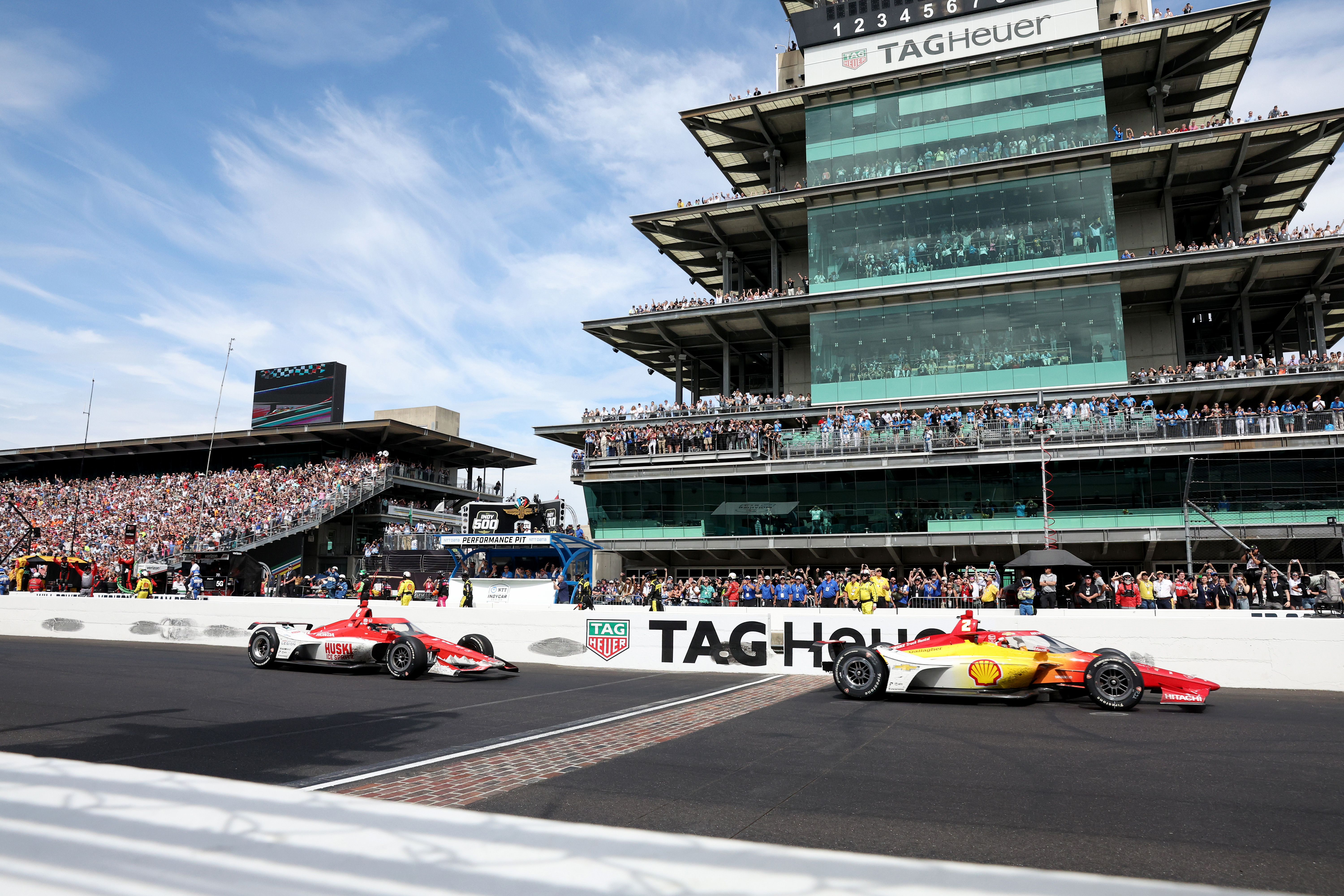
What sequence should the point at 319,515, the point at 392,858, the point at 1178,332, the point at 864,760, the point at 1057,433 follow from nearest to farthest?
the point at 392,858 → the point at 864,760 → the point at 1057,433 → the point at 1178,332 → the point at 319,515

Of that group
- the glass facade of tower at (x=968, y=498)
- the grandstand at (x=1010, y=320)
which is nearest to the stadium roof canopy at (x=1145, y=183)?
the grandstand at (x=1010, y=320)

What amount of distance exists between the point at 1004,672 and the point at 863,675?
7.10 feet

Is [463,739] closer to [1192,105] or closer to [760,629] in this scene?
[760,629]

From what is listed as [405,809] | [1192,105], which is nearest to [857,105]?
[1192,105]

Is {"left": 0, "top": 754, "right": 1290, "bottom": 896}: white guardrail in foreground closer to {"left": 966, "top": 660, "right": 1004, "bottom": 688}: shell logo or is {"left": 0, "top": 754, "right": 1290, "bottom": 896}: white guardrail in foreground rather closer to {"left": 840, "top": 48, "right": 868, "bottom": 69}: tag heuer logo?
{"left": 966, "top": 660, "right": 1004, "bottom": 688}: shell logo

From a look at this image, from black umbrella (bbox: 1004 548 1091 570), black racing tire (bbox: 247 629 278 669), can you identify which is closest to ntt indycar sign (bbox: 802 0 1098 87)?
black umbrella (bbox: 1004 548 1091 570)

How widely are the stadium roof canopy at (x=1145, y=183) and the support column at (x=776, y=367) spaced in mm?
5568

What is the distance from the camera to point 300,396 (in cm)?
6019

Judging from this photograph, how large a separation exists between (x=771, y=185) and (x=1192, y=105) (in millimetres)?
21529

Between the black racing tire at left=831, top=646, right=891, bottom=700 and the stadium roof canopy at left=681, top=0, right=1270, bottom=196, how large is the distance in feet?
117

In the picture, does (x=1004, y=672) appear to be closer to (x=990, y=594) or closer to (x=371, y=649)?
(x=990, y=594)

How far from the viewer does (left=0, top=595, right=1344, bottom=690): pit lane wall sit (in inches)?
640

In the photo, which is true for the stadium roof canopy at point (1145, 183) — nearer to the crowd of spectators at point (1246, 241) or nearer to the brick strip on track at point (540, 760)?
the crowd of spectators at point (1246, 241)

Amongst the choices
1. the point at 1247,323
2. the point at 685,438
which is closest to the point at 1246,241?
the point at 1247,323
